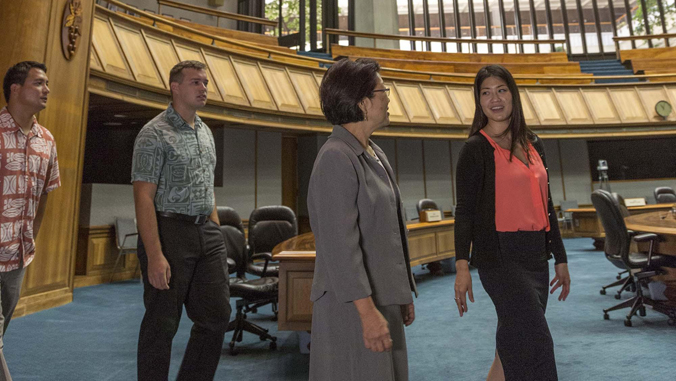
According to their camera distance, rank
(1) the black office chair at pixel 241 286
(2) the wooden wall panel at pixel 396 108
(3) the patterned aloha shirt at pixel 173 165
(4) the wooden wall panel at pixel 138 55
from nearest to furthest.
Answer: (3) the patterned aloha shirt at pixel 173 165, (1) the black office chair at pixel 241 286, (4) the wooden wall panel at pixel 138 55, (2) the wooden wall panel at pixel 396 108

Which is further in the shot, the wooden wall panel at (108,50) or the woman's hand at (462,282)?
the wooden wall panel at (108,50)

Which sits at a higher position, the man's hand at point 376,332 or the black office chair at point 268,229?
the black office chair at point 268,229

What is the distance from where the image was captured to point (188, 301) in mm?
1661

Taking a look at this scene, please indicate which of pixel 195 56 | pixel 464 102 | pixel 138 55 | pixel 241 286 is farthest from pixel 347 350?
pixel 464 102

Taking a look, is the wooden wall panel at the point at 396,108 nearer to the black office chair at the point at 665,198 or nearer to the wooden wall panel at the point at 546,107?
the wooden wall panel at the point at 546,107

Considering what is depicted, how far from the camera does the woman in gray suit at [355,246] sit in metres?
0.96

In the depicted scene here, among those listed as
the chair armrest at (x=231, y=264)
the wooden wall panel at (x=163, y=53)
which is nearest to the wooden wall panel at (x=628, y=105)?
the wooden wall panel at (x=163, y=53)

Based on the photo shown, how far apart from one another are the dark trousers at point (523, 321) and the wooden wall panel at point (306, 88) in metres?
6.31

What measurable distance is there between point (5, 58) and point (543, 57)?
41.4ft

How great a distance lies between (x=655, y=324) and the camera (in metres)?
3.14

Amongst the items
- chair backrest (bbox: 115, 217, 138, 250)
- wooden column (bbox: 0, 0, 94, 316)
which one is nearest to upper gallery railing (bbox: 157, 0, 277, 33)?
chair backrest (bbox: 115, 217, 138, 250)

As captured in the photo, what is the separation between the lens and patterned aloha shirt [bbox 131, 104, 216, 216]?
5.12 feet

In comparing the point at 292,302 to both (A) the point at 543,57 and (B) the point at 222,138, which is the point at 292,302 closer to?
(B) the point at 222,138

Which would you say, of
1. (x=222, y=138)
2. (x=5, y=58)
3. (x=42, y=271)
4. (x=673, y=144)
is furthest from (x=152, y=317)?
(x=673, y=144)
